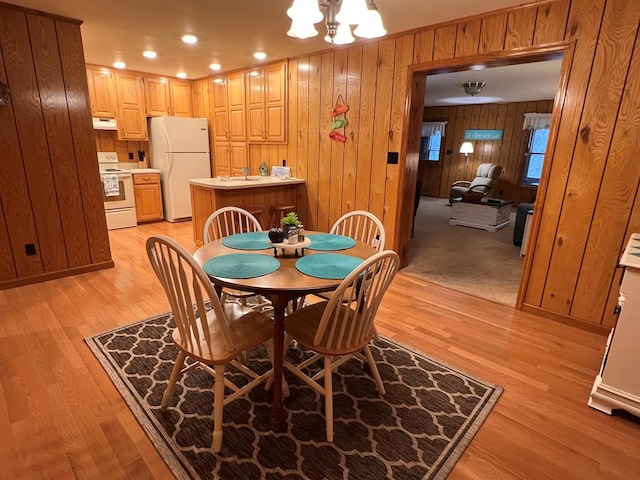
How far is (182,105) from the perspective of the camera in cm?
590

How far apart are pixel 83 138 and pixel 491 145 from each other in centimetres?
849

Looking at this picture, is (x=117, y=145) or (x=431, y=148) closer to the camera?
(x=117, y=145)

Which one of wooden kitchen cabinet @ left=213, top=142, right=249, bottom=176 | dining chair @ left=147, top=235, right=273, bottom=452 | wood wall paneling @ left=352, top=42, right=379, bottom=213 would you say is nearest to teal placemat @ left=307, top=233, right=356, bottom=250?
dining chair @ left=147, top=235, right=273, bottom=452

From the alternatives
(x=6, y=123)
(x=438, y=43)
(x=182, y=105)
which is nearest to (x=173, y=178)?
(x=182, y=105)

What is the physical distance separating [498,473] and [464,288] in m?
2.08

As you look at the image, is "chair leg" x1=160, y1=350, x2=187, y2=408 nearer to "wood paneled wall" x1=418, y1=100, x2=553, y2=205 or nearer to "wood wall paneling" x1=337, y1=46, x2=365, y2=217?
"wood wall paneling" x1=337, y1=46, x2=365, y2=217

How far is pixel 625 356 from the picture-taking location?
1737 millimetres

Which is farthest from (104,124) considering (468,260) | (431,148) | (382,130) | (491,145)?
(491,145)

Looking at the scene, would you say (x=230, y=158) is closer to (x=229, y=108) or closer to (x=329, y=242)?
(x=229, y=108)

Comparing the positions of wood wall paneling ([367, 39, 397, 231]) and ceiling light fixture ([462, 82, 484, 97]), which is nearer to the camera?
wood wall paneling ([367, 39, 397, 231])

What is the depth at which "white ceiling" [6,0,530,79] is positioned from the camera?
264cm

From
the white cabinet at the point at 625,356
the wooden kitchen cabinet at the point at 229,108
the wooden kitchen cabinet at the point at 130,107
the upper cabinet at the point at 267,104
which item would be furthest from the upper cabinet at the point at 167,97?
the white cabinet at the point at 625,356

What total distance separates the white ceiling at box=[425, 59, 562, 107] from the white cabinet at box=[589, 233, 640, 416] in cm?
320

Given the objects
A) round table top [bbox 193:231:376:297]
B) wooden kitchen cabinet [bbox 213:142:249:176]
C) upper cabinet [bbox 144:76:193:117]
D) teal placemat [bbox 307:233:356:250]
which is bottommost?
round table top [bbox 193:231:376:297]
